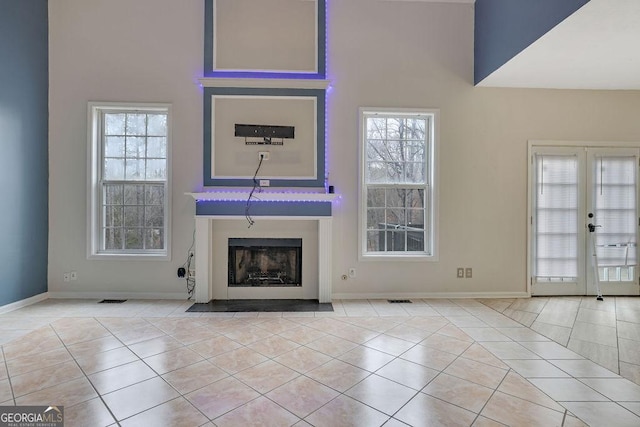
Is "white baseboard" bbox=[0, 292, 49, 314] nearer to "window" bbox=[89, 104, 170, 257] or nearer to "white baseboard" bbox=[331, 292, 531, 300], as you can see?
"window" bbox=[89, 104, 170, 257]

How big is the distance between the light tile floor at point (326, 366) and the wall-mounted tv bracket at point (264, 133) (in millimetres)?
2090

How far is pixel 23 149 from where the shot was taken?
12.6 ft

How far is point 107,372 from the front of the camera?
2.34 meters

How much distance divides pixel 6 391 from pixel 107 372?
0.53 m

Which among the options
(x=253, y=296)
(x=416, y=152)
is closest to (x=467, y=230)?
(x=416, y=152)

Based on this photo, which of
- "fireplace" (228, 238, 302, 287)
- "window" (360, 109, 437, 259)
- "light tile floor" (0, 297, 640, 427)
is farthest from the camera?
"window" (360, 109, 437, 259)

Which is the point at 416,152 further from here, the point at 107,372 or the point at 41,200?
the point at 41,200

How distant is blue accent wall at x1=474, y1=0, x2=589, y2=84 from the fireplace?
10.6 ft

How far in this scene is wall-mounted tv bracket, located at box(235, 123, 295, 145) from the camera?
13.5ft

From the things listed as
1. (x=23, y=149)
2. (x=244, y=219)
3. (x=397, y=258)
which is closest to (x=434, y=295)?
(x=397, y=258)

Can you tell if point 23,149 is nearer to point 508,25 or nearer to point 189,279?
point 189,279

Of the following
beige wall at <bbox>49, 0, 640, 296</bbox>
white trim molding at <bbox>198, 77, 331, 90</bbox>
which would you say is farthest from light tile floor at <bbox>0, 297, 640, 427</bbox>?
white trim molding at <bbox>198, 77, 331, 90</bbox>

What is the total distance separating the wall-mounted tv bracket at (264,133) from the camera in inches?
162

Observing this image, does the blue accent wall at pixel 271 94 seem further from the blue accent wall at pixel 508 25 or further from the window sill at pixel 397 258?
the blue accent wall at pixel 508 25
